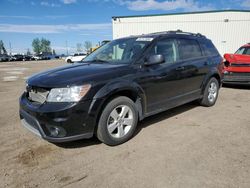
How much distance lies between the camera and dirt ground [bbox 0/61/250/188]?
9.24 feet

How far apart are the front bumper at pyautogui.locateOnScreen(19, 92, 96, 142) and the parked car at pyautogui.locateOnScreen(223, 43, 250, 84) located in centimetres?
681

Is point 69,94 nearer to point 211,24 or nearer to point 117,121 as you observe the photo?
point 117,121

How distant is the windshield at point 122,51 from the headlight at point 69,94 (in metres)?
1.16

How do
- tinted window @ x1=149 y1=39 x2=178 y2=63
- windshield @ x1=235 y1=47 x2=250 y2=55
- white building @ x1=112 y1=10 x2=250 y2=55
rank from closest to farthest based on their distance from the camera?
tinted window @ x1=149 y1=39 x2=178 y2=63 → windshield @ x1=235 y1=47 x2=250 y2=55 → white building @ x1=112 y1=10 x2=250 y2=55

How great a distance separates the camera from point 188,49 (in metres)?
5.16

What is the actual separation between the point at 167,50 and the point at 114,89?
65.6 inches

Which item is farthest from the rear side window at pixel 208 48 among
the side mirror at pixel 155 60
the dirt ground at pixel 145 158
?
the side mirror at pixel 155 60

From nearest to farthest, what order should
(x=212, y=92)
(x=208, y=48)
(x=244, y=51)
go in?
(x=208, y=48), (x=212, y=92), (x=244, y=51)

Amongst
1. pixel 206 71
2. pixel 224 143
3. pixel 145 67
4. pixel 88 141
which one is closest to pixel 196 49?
pixel 206 71

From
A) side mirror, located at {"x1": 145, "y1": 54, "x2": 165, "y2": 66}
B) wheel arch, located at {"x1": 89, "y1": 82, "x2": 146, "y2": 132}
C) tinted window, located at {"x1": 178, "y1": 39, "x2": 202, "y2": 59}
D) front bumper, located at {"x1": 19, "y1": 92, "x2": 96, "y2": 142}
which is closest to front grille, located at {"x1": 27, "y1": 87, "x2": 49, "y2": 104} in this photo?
front bumper, located at {"x1": 19, "y1": 92, "x2": 96, "y2": 142}

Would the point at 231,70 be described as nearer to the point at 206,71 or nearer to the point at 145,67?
the point at 206,71

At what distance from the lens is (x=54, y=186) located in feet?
8.98

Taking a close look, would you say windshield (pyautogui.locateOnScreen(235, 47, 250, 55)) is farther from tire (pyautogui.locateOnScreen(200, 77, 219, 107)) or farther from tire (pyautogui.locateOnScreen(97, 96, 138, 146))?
tire (pyautogui.locateOnScreen(97, 96, 138, 146))

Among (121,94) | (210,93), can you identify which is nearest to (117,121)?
(121,94)
